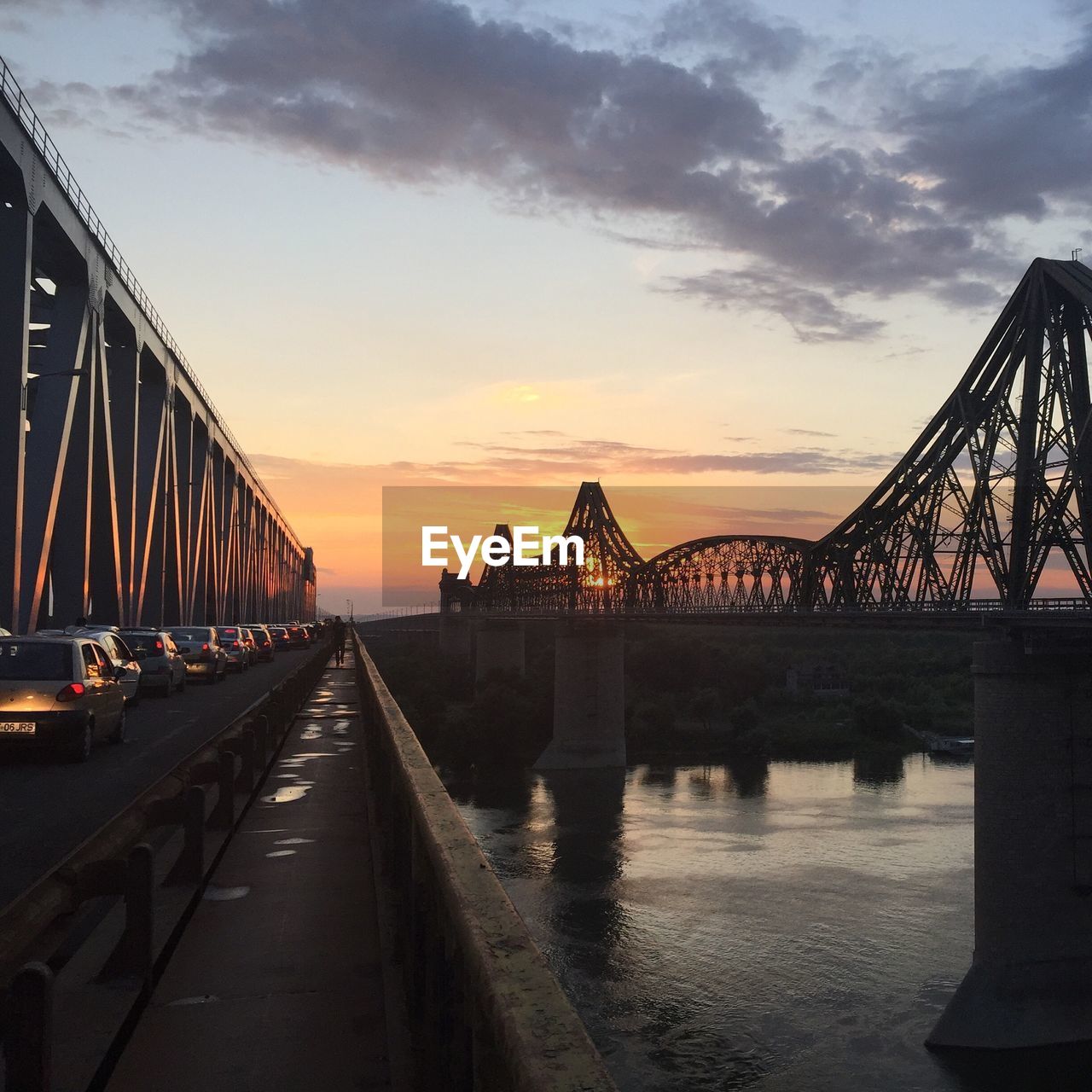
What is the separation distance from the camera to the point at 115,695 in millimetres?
17531

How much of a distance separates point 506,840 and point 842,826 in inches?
624

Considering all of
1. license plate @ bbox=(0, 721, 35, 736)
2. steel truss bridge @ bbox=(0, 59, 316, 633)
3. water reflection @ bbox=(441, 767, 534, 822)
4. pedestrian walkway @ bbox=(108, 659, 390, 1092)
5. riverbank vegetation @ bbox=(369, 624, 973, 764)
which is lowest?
water reflection @ bbox=(441, 767, 534, 822)

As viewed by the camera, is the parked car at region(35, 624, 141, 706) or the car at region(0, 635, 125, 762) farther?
the parked car at region(35, 624, 141, 706)

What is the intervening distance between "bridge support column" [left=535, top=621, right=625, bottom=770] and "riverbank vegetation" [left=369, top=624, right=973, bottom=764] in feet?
10.5

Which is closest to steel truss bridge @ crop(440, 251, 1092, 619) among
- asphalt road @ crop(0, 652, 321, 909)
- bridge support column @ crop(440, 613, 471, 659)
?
asphalt road @ crop(0, 652, 321, 909)

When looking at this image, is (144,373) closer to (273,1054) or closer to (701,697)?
(273,1054)

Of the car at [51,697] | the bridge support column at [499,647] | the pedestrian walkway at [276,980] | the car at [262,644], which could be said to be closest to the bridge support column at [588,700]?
the bridge support column at [499,647]

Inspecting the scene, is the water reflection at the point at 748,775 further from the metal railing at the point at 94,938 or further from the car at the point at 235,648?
the metal railing at the point at 94,938

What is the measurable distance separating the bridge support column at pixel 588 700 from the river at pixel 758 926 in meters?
14.1

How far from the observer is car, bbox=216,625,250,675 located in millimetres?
42844

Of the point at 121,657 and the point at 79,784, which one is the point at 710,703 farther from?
the point at 79,784

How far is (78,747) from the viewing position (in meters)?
15.7

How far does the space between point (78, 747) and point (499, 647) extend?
107868 mm

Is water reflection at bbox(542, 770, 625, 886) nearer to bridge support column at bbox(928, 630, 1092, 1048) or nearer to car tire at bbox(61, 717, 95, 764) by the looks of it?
bridge support column at bbox(928, 630, 1092, 1048)
